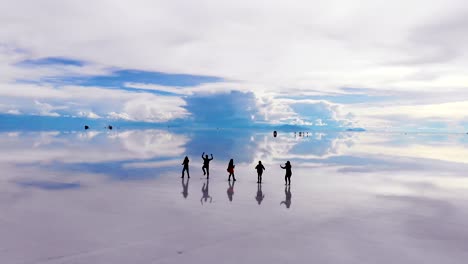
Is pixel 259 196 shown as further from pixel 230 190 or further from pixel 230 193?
pixel 230 190

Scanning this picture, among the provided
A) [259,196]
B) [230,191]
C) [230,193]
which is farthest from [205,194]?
[259,196]

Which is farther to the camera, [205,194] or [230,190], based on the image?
[230,190]

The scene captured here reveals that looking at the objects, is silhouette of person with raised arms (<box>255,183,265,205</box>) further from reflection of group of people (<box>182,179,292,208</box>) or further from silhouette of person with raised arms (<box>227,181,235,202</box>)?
silhouette of person with raised arms (<box>227,181,235,202</box>)

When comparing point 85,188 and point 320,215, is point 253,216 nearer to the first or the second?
point 320,215

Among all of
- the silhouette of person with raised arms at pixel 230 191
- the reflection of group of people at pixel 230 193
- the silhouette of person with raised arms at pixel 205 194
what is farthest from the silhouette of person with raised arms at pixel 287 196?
the silhouette of person with raised arms at pixel 205 194

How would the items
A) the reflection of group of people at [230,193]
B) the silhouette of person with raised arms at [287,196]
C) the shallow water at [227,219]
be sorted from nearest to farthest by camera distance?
the shallow water at [227,219], the silhouette of person with raised arms at [287,196], the reflection of group of people at [230,193]

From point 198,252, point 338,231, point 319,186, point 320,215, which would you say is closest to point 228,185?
point 319,186

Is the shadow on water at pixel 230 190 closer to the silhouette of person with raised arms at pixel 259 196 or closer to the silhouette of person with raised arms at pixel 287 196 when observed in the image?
the silhouette of person with raised arms at pixel 259 196

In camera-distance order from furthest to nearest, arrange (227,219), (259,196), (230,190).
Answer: (230,190)
(259,196)
(227,219)

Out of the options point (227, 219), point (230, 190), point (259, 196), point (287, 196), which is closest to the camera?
point (227, 219)

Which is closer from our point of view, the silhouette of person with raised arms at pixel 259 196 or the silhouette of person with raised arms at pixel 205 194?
the silhouette of person with raised arms at pixel 259 196

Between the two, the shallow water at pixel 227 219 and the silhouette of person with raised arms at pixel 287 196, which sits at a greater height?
the silhouette of person with raised arms at pixel 287 196

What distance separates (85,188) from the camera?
2072 centimetres

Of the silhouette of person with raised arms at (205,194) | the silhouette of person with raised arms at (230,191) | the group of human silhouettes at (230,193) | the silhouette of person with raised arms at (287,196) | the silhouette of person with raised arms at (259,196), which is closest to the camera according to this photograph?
the silhouette of person with raised arms at (287,196)
